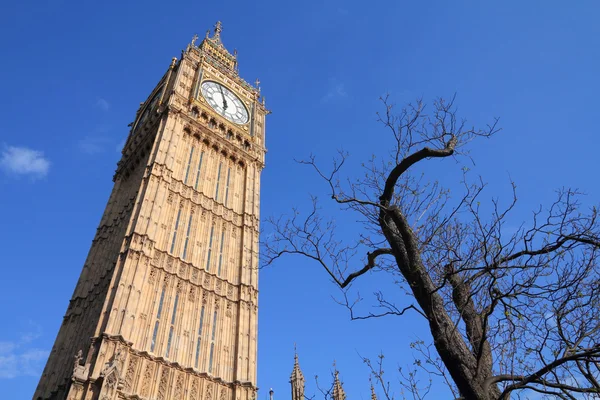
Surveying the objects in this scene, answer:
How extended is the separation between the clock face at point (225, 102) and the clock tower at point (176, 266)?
0.39 ft

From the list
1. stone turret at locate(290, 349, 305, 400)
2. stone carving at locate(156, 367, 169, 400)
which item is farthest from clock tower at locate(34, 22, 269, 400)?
stone turret at locate(290, 349, 305, 400)

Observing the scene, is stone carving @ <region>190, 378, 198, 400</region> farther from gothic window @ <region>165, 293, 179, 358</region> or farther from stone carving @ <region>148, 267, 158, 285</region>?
stone carving @ <region>148, 267, 158, 285</region>

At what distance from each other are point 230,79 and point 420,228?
3849cm

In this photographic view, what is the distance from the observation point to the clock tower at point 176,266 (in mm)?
22656

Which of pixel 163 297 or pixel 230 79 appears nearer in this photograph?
pixel 163 297

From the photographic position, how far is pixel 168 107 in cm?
3450

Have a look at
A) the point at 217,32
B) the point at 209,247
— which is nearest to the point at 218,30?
the point at 217,32

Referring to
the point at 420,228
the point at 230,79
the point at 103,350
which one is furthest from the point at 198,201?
the point at 420,228

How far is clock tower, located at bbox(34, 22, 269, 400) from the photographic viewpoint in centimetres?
2266

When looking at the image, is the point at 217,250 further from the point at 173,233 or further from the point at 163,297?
the point at 163,297

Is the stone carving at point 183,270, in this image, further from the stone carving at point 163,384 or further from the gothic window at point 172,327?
the stone carving at point 163,384

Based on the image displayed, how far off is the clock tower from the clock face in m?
0.12

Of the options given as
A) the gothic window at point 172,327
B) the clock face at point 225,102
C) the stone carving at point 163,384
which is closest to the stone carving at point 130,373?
the stone carving at point 163,384

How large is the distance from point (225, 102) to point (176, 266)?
57.7 feet
